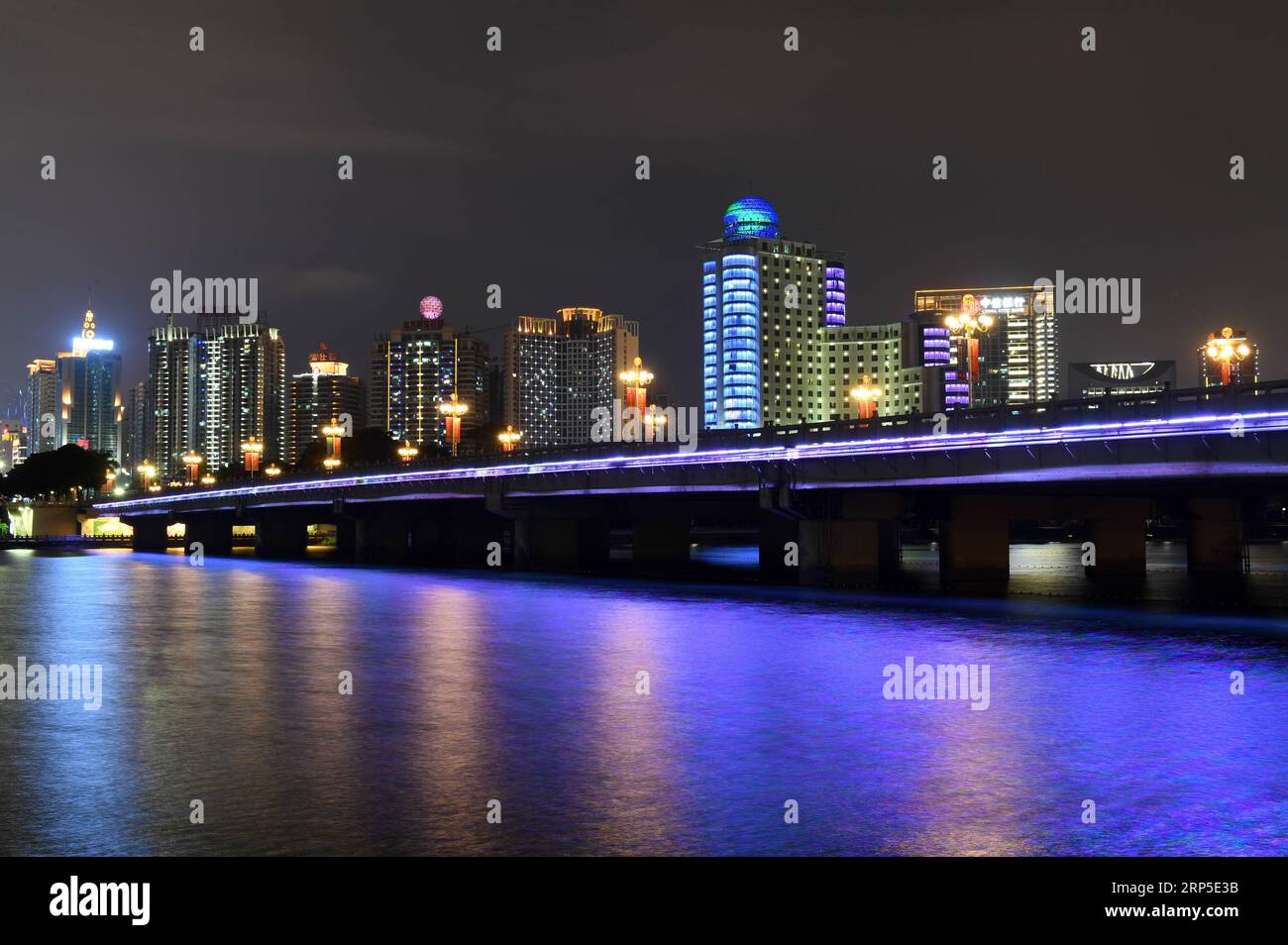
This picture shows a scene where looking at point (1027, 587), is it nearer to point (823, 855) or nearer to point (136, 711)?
point (136, 711)

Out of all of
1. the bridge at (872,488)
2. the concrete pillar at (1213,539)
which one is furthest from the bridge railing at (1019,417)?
the concrete pillar at (1213,539)

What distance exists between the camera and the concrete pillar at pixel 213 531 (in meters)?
162

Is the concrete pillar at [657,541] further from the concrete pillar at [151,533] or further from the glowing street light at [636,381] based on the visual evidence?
the concrete pillar at [151,533]

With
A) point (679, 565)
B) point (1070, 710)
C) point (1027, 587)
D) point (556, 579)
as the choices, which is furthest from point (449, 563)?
point (1070, 710)

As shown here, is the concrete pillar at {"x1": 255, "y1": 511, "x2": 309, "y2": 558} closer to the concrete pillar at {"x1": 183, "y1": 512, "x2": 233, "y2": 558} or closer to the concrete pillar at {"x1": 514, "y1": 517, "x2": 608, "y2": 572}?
the concrete pillar at {"x1": 183, "y1": 512, "x2": 233, "y2": 558}

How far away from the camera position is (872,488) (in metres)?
66.8

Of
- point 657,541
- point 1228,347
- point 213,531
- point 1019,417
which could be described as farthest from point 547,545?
point 213,531

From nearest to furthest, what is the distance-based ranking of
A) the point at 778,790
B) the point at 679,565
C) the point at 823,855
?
1. the point at 823,855
2. the point at 778,790
3. the point at 679,565

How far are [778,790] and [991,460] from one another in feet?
133

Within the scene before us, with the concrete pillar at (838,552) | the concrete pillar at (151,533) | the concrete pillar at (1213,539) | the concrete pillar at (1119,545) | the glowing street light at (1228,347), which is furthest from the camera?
the concrete pillar at (151,533)

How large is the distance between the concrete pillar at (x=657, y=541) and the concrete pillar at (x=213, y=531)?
3097 inches

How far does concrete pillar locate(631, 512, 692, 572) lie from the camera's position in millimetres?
100938

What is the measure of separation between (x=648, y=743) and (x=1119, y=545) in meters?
71.5
